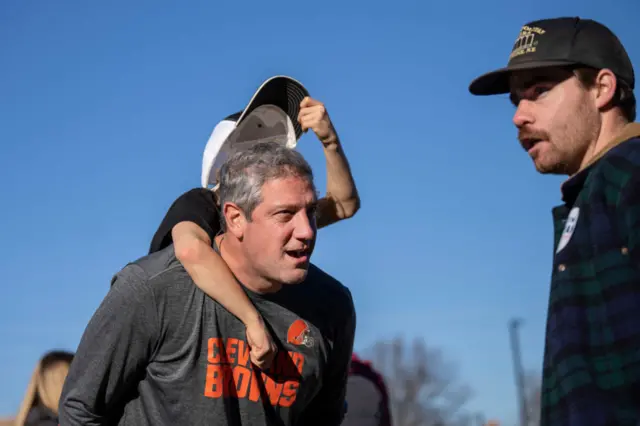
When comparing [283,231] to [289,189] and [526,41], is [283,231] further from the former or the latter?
[526,41]

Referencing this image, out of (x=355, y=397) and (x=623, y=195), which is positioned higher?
(x=623, y=195)

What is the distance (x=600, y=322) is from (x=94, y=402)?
2.24m

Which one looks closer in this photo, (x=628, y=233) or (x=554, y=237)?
(x=628, y=233)

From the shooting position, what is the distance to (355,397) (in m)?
7.29

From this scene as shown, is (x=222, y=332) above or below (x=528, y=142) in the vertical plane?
below

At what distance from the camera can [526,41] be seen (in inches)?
143

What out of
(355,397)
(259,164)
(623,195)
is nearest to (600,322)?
(623,195)

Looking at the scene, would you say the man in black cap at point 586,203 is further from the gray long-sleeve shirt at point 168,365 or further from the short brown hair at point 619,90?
the gray long-sleeve shirt at point 168,365

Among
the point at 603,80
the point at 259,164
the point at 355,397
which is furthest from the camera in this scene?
the point at 355,397

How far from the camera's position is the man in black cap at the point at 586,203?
2953mm

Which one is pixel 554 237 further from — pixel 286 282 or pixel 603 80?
pixel 286 282

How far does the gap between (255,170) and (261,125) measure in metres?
0.60

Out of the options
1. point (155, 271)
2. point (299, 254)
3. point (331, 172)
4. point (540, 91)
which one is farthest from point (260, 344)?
point (540, 91)

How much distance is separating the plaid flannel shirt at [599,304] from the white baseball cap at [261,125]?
1.99 m
